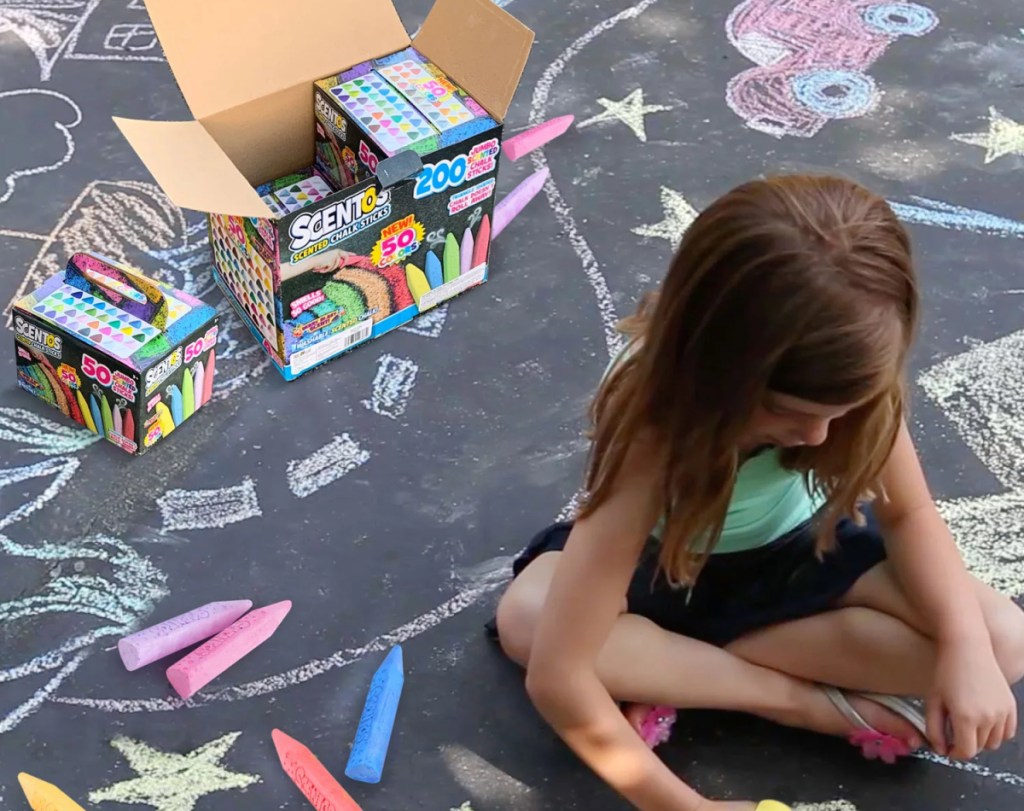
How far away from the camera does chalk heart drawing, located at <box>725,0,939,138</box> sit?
1729 mm

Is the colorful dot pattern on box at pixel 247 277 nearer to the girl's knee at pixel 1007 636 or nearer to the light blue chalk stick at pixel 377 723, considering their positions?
the light blue chalk stick at pixel 377 723

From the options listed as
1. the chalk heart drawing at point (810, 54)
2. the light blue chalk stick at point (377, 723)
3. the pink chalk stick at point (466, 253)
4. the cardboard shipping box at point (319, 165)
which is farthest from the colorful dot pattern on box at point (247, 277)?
the chalk heart drawing at point (810, 54)

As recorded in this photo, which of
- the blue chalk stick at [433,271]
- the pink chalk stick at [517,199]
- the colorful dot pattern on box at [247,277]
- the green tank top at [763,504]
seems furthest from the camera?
the pink chalk stick at [517,199]

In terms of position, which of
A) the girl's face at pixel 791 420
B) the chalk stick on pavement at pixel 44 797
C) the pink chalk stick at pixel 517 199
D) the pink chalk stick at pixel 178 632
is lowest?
the chalk stick on pavement at pixel 44 797

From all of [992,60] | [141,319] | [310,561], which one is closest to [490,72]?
Result: [141,319]

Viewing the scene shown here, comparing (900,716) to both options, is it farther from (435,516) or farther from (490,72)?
(490,72)

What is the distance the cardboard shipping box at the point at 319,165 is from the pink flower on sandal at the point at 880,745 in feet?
2.31

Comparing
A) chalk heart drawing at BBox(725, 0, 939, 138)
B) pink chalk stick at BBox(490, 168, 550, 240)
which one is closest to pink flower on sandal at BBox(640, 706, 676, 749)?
pink chalk stick at BBox(490, 168, 550, 240)

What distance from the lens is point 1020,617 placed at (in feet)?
3.32

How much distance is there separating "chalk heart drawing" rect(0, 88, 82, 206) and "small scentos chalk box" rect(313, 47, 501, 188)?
1.36 ft

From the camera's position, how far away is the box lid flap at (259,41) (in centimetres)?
121

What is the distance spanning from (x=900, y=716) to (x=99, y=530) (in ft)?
2.64

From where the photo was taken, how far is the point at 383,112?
1299 millimetres

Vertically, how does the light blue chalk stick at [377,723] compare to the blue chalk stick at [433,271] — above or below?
below
